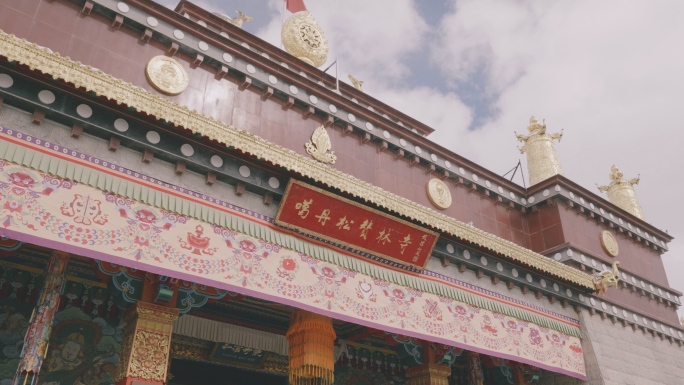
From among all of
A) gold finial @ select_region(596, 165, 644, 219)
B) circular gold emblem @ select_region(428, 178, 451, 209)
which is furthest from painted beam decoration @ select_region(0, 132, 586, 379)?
gold finial @ select_region(596, 165, 644, 219)

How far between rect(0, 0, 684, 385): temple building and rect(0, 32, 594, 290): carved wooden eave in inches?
0.9

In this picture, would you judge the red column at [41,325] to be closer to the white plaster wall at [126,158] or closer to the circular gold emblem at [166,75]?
the white plaster wall at [126,158]

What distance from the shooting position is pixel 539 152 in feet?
42.1

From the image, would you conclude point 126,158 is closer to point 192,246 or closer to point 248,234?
point 192,246

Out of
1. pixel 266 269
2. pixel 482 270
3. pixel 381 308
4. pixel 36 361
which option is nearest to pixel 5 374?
pixel 36 361

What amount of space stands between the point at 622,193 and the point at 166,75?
1190cm

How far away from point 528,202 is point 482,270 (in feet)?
10.5

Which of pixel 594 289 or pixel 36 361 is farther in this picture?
pixel 594 289

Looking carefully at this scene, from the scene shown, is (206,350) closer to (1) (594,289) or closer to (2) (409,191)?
(2) (409,191)

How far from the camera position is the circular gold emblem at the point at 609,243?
11.8m

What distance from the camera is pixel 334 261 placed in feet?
23.8

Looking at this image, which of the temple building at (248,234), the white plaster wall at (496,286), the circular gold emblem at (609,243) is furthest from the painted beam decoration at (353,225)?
the circular gold emblem at (609,243)

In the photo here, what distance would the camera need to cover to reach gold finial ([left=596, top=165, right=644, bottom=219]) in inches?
553

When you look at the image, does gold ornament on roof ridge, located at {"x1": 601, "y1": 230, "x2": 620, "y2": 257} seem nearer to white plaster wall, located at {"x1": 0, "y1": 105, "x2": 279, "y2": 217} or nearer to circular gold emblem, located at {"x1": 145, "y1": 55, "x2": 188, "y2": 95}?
white plaster wall, located at {"x1": 0, "y1": 105, "x2": 279, "y2": 217}
